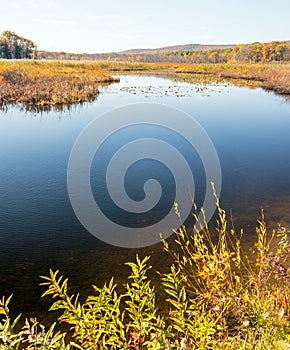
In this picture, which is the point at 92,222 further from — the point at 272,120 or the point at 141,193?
the point at 272,120

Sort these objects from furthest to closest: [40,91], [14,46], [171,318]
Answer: [14,46]
[40,91]
[171,318]

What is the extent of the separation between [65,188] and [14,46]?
77.4 metres

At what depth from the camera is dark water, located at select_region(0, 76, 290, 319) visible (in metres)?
4.71

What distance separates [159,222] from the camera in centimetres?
602

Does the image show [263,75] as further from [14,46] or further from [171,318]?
[14,46]

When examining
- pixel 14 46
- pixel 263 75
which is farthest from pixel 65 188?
pixel 14 46

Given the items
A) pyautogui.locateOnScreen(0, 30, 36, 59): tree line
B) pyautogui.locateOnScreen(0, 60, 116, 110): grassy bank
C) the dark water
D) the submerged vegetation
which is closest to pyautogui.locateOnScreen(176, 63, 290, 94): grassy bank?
the dark water

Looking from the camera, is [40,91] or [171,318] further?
[40,91]

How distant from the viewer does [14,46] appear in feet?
237

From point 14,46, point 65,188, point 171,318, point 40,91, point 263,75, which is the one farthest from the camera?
point 14,46

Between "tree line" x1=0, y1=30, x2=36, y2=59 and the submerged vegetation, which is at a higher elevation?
"tree line" x1=0, y1=30, x2=36, y2=59

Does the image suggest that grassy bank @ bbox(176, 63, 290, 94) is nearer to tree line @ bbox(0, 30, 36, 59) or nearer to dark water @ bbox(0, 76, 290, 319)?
dark water @ bbox(0, 76, 290, 319)

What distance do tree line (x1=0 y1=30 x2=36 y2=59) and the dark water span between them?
2507 inches

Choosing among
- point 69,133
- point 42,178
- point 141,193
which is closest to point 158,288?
point 141,193
